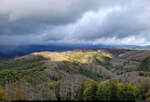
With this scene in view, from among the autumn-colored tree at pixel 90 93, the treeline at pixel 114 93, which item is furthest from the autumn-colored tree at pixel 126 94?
the autumn-colored tree at pixel 90 93

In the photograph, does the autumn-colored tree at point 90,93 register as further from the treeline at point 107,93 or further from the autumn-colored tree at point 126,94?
the autumn-colored tree at point 126,94

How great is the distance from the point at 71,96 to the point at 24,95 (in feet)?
145

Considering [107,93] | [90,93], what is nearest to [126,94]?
[107,93]

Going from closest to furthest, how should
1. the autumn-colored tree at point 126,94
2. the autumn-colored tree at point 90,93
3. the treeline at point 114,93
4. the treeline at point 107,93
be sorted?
the treeline at point 107,93, the treeline at point 114,93, the autumn-colored tree at point 126,94, the autumn-colored tree at point 90,93

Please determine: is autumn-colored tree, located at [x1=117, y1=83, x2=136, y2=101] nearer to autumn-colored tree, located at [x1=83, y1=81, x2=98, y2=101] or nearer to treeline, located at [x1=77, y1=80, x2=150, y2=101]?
treeline, located at [x1=77, y1=80, x2=150, y2=101]

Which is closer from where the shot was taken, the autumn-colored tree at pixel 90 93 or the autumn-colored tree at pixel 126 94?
the autumn-colored tree at pixel 126 94

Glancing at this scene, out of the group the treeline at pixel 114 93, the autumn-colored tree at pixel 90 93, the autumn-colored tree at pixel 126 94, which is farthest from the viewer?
the autumn-colored tree at pixel 90 93

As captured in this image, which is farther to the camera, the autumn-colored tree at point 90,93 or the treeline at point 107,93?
the autumn-colored tree at point 90,93

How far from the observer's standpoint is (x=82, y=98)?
125438 millimetres

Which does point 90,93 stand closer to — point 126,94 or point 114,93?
point 114,93

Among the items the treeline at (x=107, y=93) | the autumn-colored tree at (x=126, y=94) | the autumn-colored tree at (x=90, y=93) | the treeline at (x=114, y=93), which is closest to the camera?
the treeline at (x=107, y=93)

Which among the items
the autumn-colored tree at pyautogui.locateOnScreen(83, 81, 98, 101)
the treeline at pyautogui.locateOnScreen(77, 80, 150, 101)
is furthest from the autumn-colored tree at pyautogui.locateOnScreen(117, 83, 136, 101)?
the autumn-colored tree at pyautogui.locateOnScreen(83, 81, 98, 101)

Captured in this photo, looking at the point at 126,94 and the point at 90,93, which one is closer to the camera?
the point at 126,94

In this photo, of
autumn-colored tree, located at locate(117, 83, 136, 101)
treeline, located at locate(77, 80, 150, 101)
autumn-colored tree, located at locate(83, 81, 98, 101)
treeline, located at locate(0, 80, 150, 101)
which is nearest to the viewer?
treeline, located at locate(0, 80, 150, 101)
